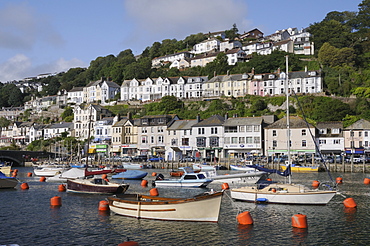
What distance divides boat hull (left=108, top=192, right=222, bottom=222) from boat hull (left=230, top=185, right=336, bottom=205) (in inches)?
338

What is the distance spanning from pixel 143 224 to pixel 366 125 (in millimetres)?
63881

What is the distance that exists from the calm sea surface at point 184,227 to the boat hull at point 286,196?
0.55 m

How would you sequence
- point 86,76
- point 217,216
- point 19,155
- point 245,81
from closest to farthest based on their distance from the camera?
point 217,216 < point 19,155 < point 245,81 < point 86,76

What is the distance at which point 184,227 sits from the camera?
23.0 metres

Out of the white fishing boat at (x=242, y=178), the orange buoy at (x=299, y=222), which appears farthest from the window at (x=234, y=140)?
the orange buoy at (x=299, y=222)

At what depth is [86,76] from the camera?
172 m

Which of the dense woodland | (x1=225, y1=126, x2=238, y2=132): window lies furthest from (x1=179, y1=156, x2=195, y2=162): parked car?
the dense woodland

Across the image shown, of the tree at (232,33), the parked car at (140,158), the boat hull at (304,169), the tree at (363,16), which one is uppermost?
the tree at (232,33)

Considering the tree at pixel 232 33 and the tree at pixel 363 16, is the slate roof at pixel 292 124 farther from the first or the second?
the tree at pixel 232 33

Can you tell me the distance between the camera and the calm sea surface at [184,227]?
20.7 m

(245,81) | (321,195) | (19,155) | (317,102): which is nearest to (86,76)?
(19,155)

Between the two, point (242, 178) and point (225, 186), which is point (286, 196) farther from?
point (242, 178)

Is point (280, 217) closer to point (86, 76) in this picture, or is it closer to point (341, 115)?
point (341, 115)

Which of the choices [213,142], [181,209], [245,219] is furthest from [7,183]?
[213,142]
